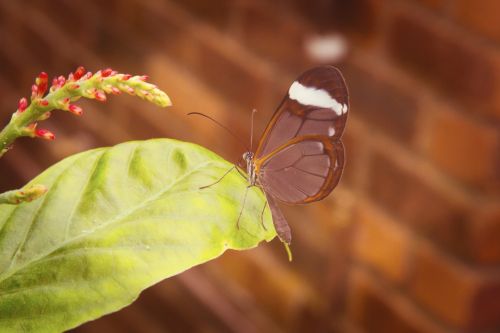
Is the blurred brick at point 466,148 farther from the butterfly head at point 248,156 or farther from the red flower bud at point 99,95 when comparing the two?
the red flower bud at point 99,95

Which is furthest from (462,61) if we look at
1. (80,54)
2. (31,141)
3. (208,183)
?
(31,141)

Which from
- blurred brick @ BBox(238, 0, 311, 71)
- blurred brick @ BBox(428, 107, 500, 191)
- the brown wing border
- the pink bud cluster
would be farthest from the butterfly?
blurred brick @ BBox(238, 0, 311, 71)

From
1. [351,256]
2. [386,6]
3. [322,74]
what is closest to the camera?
[322,74]

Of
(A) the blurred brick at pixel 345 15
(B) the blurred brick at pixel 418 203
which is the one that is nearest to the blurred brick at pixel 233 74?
(A) the blurred brick at pixel 345 15

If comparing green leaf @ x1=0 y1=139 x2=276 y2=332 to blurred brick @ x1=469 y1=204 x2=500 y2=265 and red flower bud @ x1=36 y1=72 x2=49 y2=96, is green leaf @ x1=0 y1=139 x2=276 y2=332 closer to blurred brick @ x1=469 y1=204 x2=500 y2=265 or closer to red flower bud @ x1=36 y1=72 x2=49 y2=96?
red flower bud @ x1=36 y1=72 x2=49 y2=96

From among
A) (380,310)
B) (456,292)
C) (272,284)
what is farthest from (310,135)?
(272,284)

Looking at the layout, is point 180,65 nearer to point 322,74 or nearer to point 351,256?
point 351,256

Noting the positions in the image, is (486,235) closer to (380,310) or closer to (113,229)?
(380,310)
